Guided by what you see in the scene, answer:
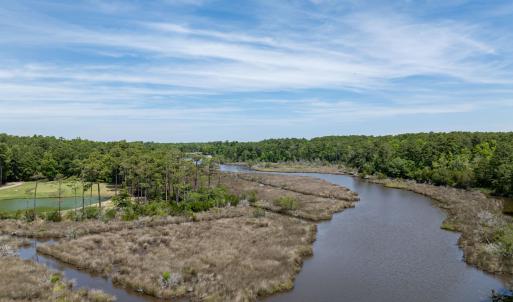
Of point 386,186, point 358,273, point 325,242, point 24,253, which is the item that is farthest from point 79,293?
point 386,186

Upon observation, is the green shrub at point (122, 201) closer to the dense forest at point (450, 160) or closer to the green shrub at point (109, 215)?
the green shrub at point (109, 215)

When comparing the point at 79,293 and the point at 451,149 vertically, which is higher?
the point at 451,149

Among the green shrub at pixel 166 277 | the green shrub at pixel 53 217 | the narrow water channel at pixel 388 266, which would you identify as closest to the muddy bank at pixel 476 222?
the narrow water channel at pixel 388 266

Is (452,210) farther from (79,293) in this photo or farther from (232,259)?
(79,293)

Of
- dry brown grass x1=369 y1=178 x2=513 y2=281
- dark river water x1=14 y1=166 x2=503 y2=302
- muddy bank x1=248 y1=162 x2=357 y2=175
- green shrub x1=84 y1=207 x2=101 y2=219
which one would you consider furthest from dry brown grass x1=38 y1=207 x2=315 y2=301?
muddy bank x1=248 y1=162 x2=357 y2=175

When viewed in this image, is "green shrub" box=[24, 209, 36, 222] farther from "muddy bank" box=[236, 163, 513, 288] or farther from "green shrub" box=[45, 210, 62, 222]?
"muddy bank" box=[236, 163, 513, 288]

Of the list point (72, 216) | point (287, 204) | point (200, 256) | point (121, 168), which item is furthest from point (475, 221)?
point (121, 168)

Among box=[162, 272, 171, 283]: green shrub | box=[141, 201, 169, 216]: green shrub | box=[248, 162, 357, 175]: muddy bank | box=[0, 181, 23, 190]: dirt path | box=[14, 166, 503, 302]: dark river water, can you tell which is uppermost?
box=[248, 162, 357, 175]: muddy bank

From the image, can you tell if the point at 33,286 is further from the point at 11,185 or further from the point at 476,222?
the point at 11,185
